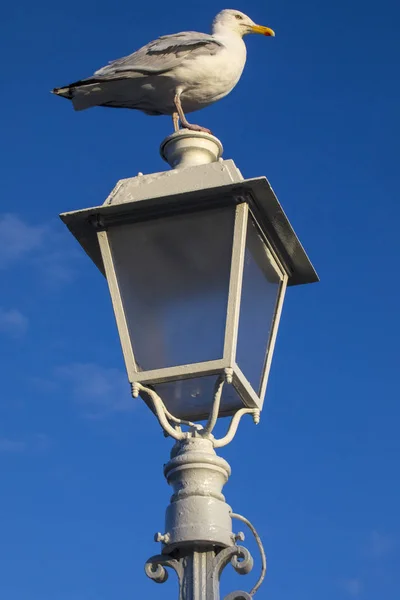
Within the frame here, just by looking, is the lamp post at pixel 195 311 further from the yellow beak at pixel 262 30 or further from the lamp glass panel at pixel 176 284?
the yellow beak at pixel 262 30

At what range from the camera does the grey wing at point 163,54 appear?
5.14 metres

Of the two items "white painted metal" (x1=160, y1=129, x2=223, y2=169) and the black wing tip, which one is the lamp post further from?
the black wing tip

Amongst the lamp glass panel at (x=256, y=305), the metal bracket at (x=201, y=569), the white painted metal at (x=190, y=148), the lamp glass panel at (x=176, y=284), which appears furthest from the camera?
the white painted metal at (x=190, y=148)

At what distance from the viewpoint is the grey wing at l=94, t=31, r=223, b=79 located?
16.9 ft

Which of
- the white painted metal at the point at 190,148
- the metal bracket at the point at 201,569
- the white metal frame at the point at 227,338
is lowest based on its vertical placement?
the metal bracket at the point at 201,569

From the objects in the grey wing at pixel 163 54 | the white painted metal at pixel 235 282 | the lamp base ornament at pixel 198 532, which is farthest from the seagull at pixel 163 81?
the lamp base ornament at pixel 198 532

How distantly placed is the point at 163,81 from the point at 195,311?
1587 millimetres

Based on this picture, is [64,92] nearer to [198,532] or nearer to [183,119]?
[183,119]

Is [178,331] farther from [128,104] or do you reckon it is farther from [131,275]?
[128,104]

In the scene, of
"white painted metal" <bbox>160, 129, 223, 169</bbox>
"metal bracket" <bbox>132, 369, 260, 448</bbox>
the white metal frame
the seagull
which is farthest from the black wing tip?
"metal bracket" <bbox>132, 369, 260, 448</bbox>

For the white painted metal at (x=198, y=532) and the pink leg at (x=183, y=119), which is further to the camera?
the pink leg at (x=183, y=119)

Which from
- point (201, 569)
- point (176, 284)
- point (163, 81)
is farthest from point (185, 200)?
point (201, 569)

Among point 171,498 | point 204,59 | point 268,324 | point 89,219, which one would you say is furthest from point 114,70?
point 171,498

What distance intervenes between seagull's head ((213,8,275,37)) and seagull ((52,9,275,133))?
61cm
